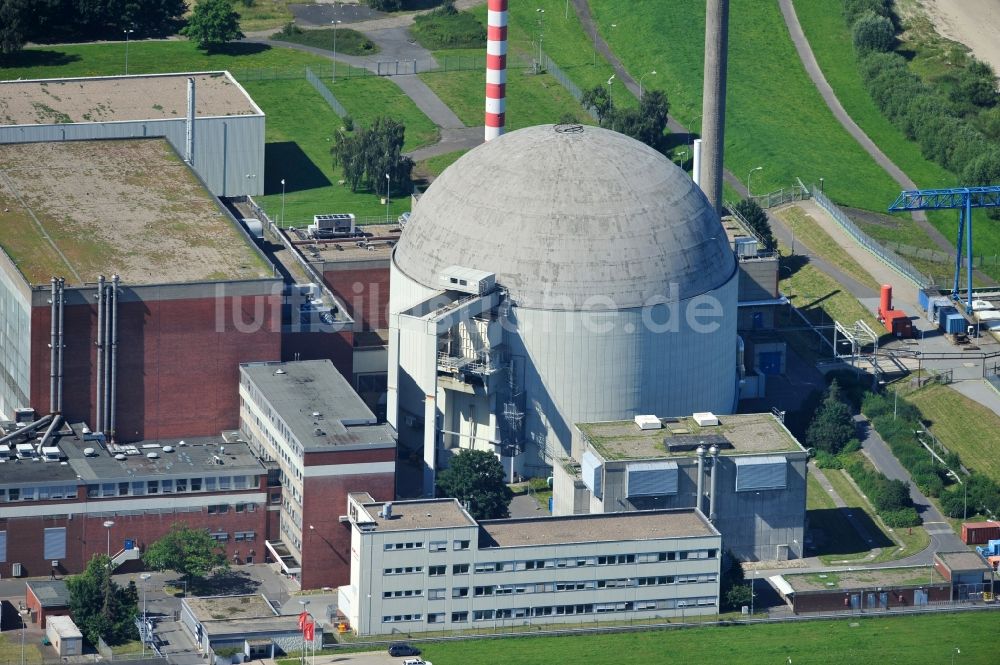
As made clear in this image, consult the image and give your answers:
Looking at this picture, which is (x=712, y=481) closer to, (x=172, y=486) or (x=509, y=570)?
(x=509, y=570)

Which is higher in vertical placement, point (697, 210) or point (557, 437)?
point (697, 210)

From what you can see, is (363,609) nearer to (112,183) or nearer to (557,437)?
(557,437)

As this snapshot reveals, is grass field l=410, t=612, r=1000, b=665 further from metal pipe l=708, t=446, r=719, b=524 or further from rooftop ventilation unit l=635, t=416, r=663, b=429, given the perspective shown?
rooftop ventilation unit l=635, t=416, r=663, b=429

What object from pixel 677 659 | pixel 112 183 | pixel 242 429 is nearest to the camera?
pixel 677 659

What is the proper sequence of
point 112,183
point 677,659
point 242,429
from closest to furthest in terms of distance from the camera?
point 677,659 < point 242,429 < point 112,183

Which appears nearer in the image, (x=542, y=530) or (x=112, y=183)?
(x=542, y=530)

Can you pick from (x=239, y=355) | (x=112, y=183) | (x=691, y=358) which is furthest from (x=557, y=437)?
(x=112, y=183)
